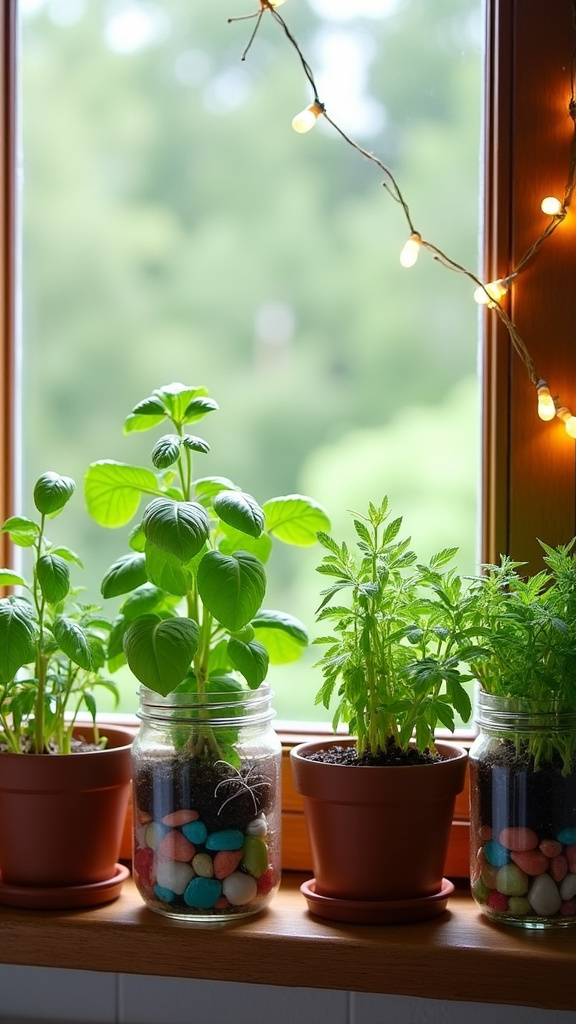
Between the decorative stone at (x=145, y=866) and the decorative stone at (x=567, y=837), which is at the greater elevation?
the decorative stone at (x=567, y=837)

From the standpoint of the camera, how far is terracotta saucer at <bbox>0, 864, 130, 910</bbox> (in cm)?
110

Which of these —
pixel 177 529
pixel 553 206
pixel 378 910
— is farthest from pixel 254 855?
pixel 553 206

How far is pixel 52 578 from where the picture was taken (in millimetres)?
1086

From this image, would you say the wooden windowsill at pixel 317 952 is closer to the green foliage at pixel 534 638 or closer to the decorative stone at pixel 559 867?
the decorative stone at pixel 559 867

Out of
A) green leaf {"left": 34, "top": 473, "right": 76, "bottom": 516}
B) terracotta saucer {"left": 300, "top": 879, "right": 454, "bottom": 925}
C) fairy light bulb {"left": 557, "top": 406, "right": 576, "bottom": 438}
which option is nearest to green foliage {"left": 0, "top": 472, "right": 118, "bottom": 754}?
green leaf {"left": 34, "top": 473, "right": 76, "bottom": 516}

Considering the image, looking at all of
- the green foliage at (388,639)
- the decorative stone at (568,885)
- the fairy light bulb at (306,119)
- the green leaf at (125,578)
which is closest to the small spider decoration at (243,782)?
the green foliage at (388,639)

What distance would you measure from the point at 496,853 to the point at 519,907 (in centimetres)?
6

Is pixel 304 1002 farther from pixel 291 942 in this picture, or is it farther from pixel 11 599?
pixel 11 599

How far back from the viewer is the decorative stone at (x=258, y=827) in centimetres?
107

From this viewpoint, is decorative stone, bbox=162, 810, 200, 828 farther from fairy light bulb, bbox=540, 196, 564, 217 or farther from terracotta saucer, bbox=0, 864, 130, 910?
fairy light bulb, bbox=540, 196, 564, 217

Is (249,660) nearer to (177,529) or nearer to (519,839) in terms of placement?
(177,529)

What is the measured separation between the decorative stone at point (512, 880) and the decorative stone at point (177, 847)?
31 centimetres

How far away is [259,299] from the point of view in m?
1.35

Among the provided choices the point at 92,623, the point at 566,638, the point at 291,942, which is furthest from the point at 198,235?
the point at 291,942
